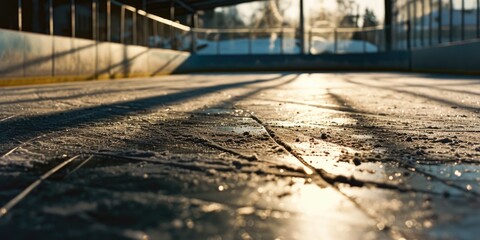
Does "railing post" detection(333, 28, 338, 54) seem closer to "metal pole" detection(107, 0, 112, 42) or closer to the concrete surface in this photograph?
"metal pole" detection(107, 0, 112, 42)

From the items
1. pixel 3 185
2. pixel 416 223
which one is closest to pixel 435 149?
pixel 416 223

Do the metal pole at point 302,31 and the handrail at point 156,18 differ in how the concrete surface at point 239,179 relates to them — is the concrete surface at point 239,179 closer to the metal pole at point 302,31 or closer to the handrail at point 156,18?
the handrail at point 156,18

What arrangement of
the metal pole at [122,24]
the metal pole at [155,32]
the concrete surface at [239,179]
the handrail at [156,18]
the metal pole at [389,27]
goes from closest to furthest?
the concrete surface at [239,179], the metal pole at [122,24], the handrail at [156,18], the metal pole at [155,32], the metal pole at [389,27]

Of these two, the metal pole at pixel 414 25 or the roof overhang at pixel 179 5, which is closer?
the roof overhang at pixel 179 5

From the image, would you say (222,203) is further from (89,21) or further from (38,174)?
(89,21)

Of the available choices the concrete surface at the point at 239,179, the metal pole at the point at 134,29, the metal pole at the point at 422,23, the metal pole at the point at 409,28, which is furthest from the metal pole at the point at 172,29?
the concrete surface at the point at 239,179

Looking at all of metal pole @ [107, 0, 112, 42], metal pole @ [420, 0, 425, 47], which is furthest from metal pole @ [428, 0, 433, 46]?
metal pole @ [107, 0, 112, 42]

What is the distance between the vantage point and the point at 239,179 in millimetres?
2010

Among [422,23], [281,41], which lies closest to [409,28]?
[422,23]

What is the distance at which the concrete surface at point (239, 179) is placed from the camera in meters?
1.43

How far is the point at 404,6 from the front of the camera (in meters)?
21.9

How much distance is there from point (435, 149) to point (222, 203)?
1.59 m

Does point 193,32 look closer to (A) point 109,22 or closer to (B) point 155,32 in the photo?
(B) point 155,32

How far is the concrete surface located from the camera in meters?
1.43
